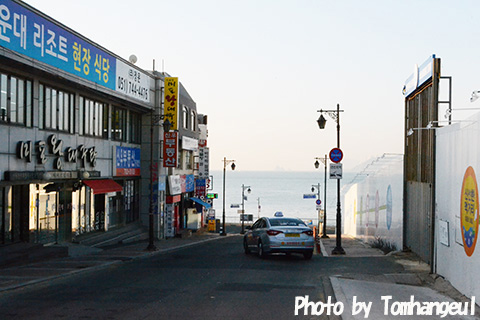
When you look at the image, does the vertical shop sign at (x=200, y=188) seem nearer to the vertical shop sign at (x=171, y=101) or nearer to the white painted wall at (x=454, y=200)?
the vertical shop sign at (x=171, y=101)

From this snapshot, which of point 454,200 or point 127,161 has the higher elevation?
point 127,161

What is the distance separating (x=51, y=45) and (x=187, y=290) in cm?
1215

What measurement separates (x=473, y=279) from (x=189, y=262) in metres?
11.3

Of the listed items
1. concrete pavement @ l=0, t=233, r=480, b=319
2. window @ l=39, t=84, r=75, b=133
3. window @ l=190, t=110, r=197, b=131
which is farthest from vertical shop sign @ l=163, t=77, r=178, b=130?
concrete pavement @ l=0, t=233, r=480, b=319

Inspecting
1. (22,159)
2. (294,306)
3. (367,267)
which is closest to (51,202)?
(22,159)

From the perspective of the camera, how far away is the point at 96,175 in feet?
90.4

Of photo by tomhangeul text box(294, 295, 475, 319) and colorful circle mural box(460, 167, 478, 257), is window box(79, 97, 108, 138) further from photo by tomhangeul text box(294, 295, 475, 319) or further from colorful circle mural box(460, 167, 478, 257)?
colorful circle mural box(460, 167, 478, 257)

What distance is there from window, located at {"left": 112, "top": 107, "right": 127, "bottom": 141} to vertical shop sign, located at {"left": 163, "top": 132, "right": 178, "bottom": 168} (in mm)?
2585

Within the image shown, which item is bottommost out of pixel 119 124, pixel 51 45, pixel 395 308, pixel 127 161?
pixel 395 308

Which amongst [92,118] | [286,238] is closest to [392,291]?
[286,238]

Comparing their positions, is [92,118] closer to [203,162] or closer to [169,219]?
[169,219]

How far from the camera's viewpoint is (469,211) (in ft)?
39.1

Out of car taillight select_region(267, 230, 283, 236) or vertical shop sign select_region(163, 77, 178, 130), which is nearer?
car taillight select_region(267, 230, 283, 236)

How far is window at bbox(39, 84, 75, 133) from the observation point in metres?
23.0
